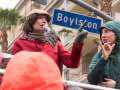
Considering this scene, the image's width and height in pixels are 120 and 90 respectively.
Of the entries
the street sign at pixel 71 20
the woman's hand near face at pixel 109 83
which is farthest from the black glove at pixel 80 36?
the street sign at pixel 71 20

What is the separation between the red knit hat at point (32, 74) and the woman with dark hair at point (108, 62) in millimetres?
1657

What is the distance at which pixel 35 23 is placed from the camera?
4.07 meters

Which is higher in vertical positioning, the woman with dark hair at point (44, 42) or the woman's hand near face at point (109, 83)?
the woman with dark hair at point (44, 42)

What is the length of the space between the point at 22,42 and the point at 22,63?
217cm

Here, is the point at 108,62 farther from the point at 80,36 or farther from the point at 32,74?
the point at 32,74

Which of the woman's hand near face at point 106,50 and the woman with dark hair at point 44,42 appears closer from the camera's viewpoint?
the woman's hand near face at point 106,50

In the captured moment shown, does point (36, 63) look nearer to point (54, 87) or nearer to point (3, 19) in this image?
point (54, 87)

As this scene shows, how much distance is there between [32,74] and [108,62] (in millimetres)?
2027

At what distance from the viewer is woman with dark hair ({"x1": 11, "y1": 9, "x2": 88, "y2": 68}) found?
3.60m

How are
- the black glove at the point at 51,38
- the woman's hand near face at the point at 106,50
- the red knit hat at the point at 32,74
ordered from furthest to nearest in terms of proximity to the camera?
1. the black glove at the point at 51,38
2. the woman's hand near face at the point at 106,50
3. the red knit hat at the point at 32,74

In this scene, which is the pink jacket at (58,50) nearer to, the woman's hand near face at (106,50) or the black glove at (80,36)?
the black glove at (80,36)

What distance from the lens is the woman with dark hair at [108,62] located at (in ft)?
11.2

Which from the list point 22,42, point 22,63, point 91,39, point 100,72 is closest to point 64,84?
point 22,63

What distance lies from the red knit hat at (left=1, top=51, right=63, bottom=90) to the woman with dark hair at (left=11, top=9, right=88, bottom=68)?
1.66 meters
